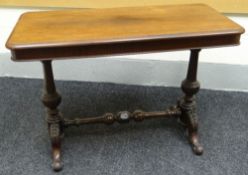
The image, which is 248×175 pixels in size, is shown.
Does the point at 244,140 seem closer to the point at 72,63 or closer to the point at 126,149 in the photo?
the point at 126,149

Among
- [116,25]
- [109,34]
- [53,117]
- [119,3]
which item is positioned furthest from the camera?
[119,3]

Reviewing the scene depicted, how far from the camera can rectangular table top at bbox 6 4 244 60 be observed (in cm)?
122

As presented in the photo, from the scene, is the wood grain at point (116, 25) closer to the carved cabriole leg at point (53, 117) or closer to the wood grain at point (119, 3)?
the carved cabriole leg at point (53, 117)

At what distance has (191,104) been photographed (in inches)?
71.7

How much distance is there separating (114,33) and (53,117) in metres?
0.64

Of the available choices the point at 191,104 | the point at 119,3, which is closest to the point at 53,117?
the point at 191,104

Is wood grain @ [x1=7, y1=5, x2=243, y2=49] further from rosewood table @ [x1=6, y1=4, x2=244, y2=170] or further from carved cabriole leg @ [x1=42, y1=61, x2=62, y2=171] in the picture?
carved cabriole leg @ [x1=42, y1=61, x2=62, y2=171]

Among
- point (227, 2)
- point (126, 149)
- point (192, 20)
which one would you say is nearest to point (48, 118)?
point (126, 149)

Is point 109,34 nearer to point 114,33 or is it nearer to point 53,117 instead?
point 114,33

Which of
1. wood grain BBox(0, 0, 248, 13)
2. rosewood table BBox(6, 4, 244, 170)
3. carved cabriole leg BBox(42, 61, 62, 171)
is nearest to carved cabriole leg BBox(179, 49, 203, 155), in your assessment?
rosewood table BBox(6, 4, 244, 170)

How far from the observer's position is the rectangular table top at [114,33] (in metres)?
1.22

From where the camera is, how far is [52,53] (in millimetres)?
1232

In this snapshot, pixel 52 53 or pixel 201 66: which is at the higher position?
pixel 52 53

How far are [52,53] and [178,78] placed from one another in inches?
53.5
